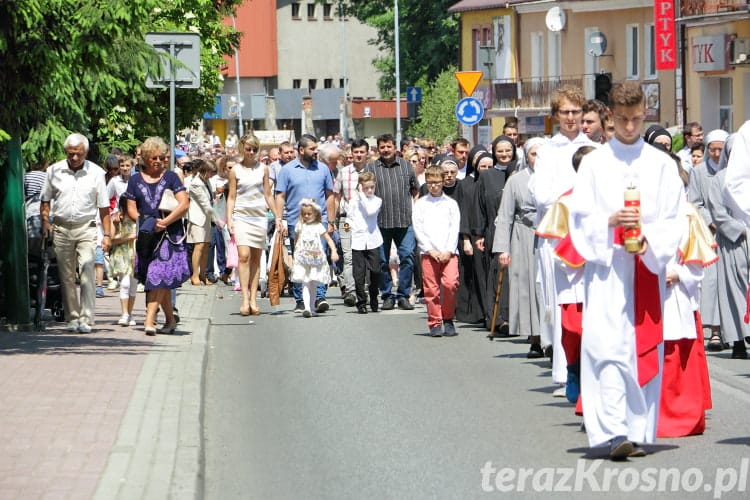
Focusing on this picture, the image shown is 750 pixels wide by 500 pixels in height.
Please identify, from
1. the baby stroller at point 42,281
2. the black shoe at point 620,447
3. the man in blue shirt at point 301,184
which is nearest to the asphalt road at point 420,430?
the black shoe at point 620,447

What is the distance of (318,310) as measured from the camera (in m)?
19.1

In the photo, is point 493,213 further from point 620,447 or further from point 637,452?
point 620,447

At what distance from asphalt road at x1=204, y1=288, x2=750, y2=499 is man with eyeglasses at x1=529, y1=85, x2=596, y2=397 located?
1.70 ft

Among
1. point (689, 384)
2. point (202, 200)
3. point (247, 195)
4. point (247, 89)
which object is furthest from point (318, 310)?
point (247, 89)

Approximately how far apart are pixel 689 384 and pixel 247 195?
980 cm

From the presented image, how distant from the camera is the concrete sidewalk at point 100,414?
789 centimetres

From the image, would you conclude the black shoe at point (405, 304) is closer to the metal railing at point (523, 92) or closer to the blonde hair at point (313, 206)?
the blonde hair at point (313, 206)

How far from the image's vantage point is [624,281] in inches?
339

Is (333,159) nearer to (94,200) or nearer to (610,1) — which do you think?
(94,200)

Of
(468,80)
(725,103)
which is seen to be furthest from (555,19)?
(468,80)

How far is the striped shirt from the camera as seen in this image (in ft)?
63.9

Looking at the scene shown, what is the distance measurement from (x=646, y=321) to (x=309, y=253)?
33.5ft

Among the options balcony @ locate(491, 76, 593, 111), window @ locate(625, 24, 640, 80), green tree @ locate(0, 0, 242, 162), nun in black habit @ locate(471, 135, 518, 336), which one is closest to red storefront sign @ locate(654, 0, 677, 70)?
window @ locate(625, 24, 640, 80)

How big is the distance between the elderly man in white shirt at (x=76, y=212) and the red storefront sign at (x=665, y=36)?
29.6 meters
